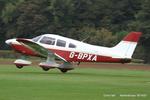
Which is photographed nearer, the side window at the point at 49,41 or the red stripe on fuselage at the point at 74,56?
the red stripe on fuselage at the point at 74,56

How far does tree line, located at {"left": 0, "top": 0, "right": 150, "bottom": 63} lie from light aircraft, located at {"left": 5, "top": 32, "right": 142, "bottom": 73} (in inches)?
1782

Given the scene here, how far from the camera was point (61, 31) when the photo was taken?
89.8m

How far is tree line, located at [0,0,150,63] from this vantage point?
89.4 m

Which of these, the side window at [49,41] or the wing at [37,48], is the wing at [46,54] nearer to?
the wing at [37,48]

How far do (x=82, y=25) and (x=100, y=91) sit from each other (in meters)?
66.9

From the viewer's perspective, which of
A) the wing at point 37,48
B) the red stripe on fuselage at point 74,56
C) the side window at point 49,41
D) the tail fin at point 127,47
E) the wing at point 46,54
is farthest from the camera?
the side window at point 49,41

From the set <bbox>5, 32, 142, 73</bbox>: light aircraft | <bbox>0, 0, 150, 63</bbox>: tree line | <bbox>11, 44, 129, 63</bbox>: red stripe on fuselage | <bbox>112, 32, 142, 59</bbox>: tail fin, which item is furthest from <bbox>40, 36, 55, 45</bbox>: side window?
<bbox>0, 0, 150, 63</bbox>: tree line

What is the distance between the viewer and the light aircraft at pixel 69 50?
3997 centimetres

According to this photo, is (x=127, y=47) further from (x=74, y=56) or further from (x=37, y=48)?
(x=37, y=48)

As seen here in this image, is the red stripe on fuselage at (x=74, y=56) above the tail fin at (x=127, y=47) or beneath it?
beneath

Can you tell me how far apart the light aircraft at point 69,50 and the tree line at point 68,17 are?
45262mm

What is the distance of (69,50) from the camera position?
1612 inches

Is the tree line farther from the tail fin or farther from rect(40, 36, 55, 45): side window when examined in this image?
the tail fin

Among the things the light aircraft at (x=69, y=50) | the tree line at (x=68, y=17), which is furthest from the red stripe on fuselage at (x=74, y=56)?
the tree line at (x=68, y=17)
